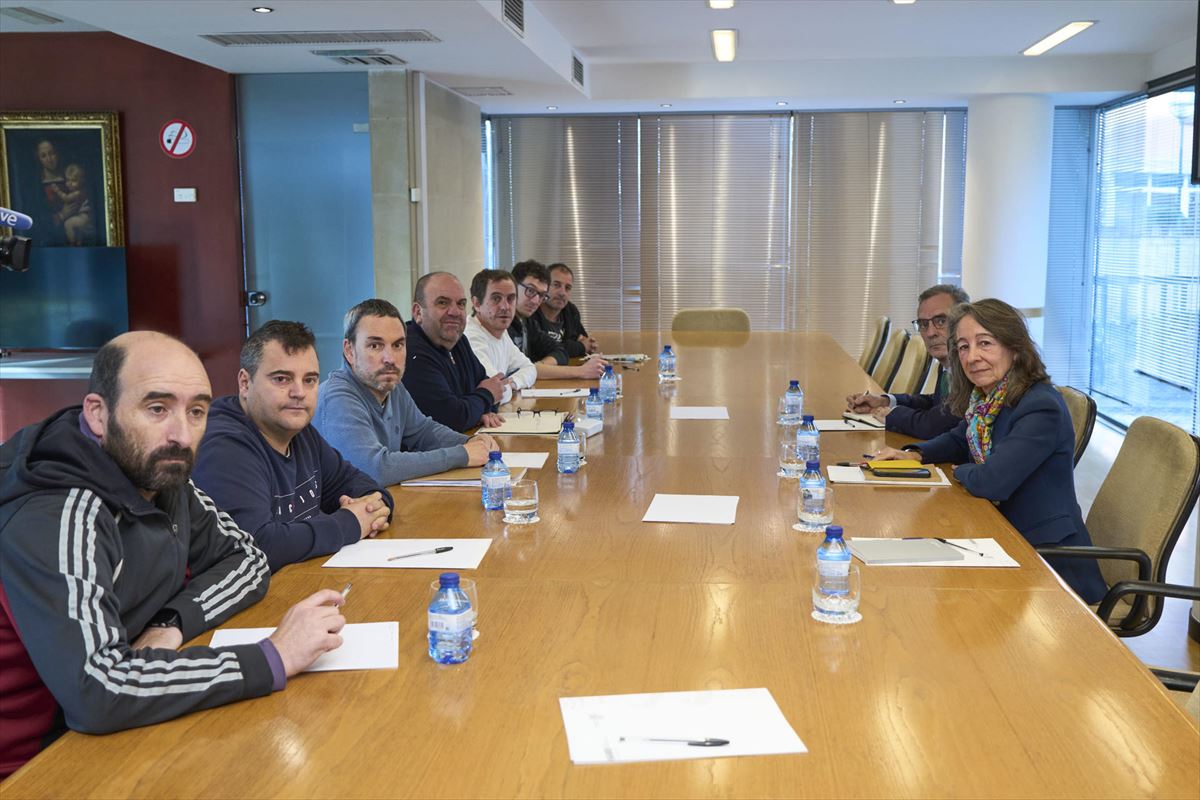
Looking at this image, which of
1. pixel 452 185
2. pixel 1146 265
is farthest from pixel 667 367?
pixel 1146 265

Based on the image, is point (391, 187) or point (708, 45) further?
point (708, 45)

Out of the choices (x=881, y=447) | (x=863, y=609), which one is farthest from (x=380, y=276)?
(x=863, y=609)

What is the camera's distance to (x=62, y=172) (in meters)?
7.74

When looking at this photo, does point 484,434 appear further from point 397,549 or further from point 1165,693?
point 1165,693

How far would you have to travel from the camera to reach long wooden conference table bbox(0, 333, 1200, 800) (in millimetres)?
1468

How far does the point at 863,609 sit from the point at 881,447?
1.82 metres

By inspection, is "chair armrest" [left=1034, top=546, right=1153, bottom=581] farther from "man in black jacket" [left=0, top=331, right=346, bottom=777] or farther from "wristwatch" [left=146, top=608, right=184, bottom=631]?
"wristwatch" [left=146, top=608, right=184, bottom=631]

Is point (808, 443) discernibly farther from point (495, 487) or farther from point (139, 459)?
point (139, 459)

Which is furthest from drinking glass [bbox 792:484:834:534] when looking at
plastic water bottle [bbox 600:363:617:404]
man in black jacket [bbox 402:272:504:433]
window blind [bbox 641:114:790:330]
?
window blind [bbox 641:114:790:330]

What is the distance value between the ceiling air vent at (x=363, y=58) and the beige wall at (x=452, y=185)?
1.84ft

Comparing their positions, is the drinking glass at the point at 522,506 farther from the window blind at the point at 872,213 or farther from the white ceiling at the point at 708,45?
the window blind at the point at 872,213

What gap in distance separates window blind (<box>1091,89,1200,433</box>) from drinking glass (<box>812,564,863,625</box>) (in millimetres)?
6790

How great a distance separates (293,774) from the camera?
1484 mm

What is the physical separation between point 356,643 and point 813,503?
3.98 feet
